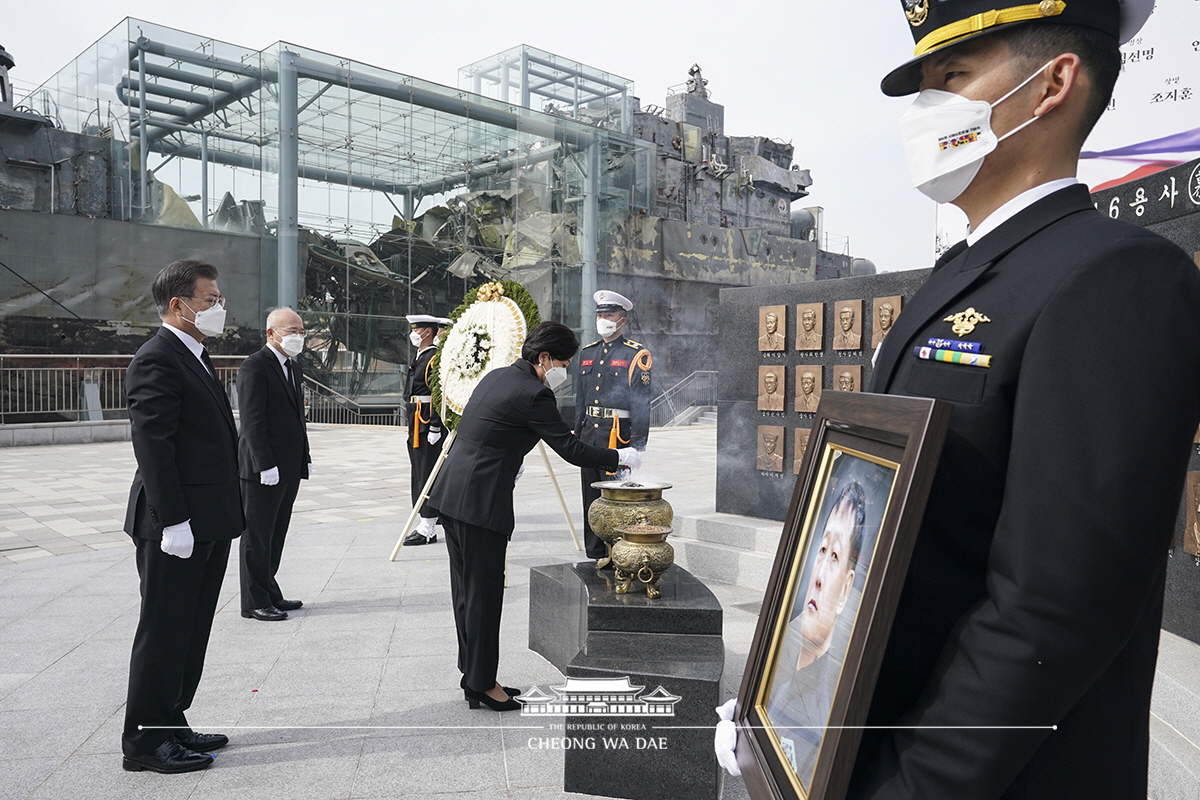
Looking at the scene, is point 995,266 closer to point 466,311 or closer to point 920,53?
point 920,53

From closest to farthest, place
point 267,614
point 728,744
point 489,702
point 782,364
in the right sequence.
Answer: point 728,744, point 489,702, point 267,614, point 782,364

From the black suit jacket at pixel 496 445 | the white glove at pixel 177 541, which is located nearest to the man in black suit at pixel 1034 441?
the black suit jacket at pixel 496 445

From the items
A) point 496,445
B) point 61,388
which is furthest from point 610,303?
point 61,388

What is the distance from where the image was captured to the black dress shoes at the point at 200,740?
3.52m

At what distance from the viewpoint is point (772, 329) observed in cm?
675

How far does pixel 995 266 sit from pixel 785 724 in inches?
30.1

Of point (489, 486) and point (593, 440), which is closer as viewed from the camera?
point (489, 486)

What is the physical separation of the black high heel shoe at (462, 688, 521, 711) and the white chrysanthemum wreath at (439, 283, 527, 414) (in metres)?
2.76

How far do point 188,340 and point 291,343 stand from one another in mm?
2268

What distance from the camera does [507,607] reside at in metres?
5.75

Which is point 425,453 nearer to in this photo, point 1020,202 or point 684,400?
point 1020,202

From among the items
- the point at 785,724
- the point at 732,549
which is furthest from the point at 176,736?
the point at 732,549

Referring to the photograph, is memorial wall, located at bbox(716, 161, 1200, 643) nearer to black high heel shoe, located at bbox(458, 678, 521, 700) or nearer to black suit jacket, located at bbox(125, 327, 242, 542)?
black high heel shoe, located at bbox(458, 678, 521, 700)

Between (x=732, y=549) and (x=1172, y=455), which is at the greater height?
→ (x=1172, y=455)
